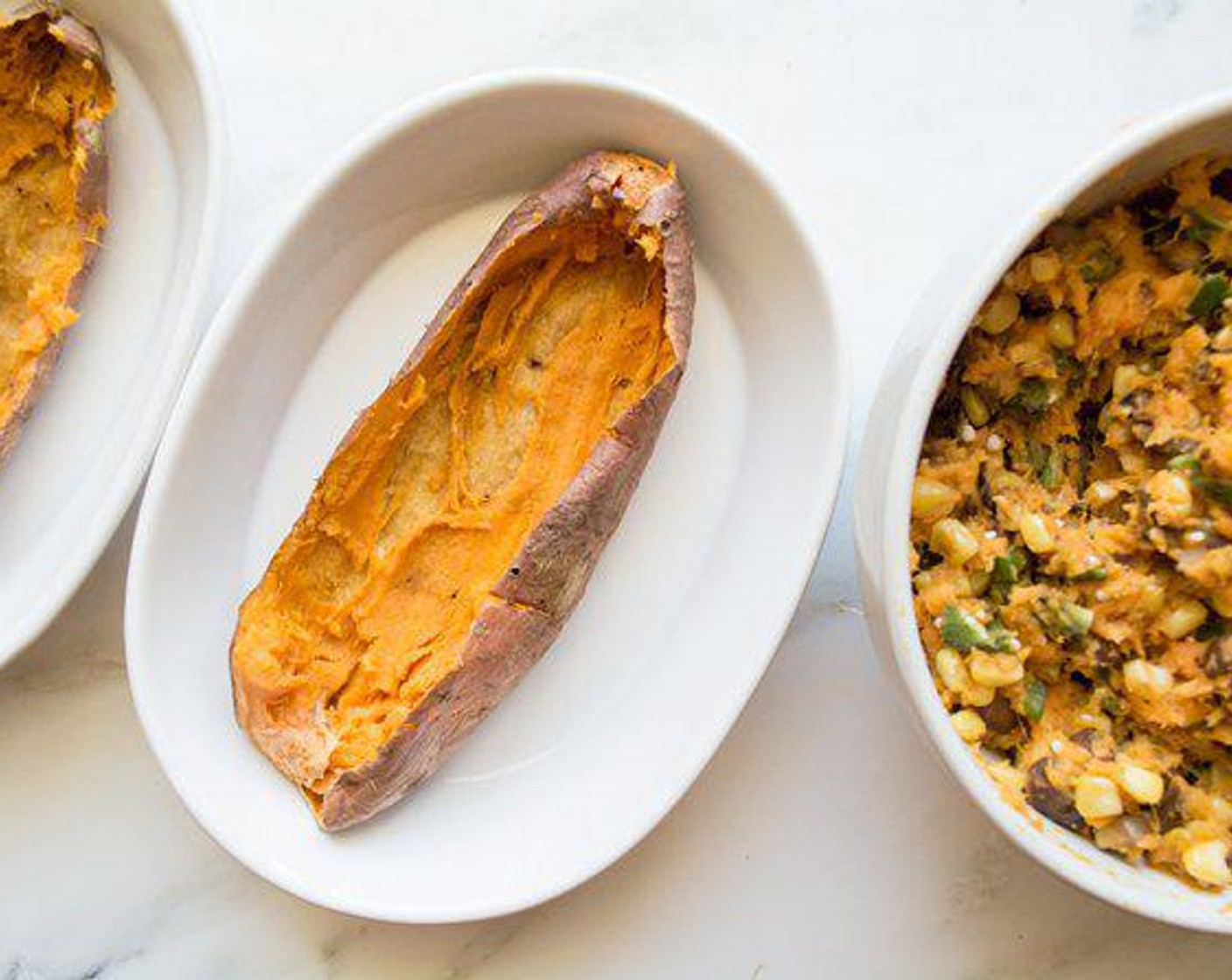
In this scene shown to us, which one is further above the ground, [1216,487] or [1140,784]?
[1216,487]

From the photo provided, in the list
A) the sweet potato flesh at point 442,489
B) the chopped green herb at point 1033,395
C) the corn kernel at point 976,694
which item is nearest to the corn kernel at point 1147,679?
the corn kernel at point 976,694

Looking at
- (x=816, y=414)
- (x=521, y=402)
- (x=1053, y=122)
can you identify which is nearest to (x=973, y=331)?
(x=816, y=414)

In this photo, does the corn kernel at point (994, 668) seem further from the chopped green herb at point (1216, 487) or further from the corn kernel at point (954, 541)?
the chopped green herb at point (1216, 487)

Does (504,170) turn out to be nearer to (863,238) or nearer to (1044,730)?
(863,238)

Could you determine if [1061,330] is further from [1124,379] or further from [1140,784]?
[1140,784]

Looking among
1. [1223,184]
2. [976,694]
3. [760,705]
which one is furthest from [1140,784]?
[1223,184]

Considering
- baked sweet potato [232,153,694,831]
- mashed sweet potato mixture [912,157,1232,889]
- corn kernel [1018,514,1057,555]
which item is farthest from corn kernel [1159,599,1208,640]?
baked sweet potato [232,153,694,831]

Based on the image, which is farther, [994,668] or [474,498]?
[474,498]
